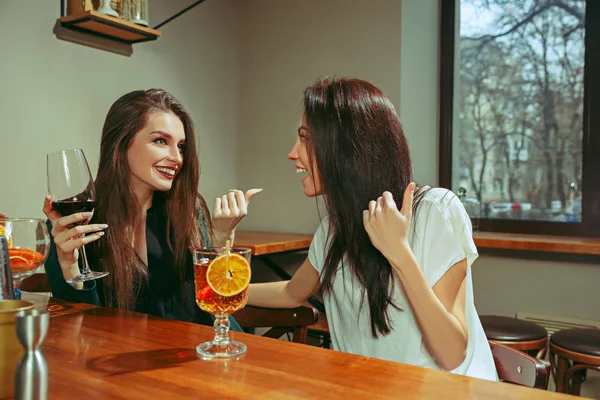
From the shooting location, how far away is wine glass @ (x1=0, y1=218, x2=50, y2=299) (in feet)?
3.24

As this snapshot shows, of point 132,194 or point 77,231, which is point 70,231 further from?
point 132,194

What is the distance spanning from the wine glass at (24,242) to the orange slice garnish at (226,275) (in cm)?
33

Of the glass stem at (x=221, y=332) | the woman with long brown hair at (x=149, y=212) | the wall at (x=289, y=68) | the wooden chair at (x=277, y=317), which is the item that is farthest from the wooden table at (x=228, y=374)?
the wall at (x=289, y=68)

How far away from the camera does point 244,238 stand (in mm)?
3021

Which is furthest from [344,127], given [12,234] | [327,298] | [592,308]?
[592,308]

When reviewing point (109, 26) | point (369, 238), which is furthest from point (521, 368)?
point (109, 26)

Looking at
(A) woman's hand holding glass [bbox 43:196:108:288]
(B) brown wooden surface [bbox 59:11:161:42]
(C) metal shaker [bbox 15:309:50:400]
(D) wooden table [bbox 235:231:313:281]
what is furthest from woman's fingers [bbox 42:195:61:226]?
(B) brown wooden surface [bbox 59:11:161:42]

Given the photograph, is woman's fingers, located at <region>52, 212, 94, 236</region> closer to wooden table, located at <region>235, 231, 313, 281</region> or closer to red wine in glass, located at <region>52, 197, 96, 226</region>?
red wine in glass, located at <region>52, 197, 96, 226</region>

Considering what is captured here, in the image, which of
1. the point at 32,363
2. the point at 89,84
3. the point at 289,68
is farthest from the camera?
the point at 289,68

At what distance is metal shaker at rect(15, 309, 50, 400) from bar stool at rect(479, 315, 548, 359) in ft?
5.66

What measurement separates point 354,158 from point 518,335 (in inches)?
43.5

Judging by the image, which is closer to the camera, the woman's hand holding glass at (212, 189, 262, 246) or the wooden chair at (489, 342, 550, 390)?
the wooden chair at (489, 342, 550, 390)

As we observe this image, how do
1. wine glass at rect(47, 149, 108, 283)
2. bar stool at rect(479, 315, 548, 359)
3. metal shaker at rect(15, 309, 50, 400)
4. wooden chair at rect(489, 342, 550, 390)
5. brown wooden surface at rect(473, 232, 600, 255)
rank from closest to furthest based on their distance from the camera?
metal shaker at rect(15, 309, 50, 400)
wooden chair at rect(489, 342, 550, 390)
wine glass at rect(47, 149, 108, 283)
bar stool at rect(479, 315, 548, 359)
brown wooden surface at rect(473, 232, 600, 255)

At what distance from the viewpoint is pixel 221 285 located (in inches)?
35.1
